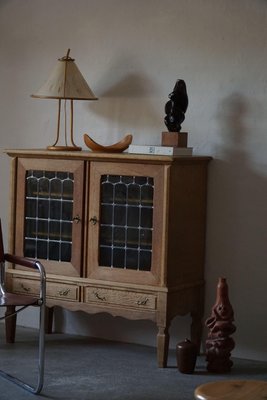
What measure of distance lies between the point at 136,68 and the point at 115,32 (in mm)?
261

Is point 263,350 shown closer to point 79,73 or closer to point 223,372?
point 223,372

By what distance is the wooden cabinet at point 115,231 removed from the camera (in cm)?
473

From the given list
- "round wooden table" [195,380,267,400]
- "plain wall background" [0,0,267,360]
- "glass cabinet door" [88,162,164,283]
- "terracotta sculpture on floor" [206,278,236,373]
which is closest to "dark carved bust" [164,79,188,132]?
"plain wall background" [0,0,267,360]

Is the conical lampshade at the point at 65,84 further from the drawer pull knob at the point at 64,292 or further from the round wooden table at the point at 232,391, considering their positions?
the round wooden table at the point at 232,391

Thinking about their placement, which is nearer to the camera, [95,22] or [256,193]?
[256,193]

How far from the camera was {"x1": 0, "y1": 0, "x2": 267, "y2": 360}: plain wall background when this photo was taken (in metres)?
4.94

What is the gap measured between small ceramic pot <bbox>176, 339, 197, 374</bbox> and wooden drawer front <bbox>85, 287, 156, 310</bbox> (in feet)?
0.90

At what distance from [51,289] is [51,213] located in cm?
43

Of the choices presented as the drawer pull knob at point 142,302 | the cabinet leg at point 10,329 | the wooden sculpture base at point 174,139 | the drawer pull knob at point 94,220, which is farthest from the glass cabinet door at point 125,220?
the cabinet leg at point 10,329

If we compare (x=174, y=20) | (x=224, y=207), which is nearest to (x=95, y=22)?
(x=174, y=20)

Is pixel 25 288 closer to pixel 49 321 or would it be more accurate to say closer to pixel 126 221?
pixel 49 321

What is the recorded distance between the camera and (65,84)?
16.7 ft

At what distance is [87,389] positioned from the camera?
4.30 m

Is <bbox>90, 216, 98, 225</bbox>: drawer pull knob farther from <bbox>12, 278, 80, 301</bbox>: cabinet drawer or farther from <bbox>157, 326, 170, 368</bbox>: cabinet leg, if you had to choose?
<bbox>157, 326, 170, 368</bbox>: cabinet leg
